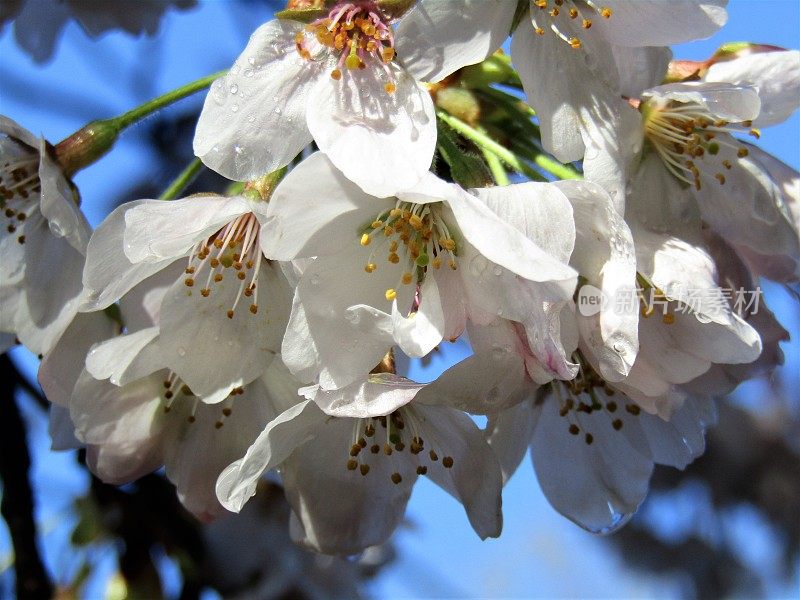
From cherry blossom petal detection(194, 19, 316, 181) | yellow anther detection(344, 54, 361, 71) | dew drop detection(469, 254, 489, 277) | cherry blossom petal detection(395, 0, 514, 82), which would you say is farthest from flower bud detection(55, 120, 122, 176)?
dew drop detection(469, 254, 489, 277)

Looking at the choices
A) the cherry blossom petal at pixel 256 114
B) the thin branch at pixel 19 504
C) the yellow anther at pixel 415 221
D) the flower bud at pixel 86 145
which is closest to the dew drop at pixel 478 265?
the yellow anther at pixel 415 221

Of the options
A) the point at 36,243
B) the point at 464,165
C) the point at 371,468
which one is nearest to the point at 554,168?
the point at 464,165

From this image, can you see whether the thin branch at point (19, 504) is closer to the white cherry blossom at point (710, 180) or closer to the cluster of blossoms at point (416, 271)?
the cluster of blossoms at point (416, 271)

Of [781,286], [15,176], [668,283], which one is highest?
[15,176]

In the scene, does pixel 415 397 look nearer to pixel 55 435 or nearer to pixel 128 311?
pixel 128 311

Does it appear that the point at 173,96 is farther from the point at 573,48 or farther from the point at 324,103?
the point at 573,48

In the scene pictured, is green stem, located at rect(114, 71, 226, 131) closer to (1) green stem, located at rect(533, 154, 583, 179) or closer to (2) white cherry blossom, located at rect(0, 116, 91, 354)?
(2) white cherry blossom, located at rect(0, 116, 91, 354)

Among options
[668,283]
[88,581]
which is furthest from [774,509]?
[668,283]
